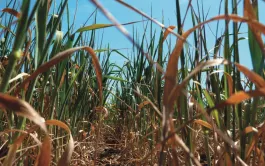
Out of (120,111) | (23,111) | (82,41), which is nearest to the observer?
(23,111)

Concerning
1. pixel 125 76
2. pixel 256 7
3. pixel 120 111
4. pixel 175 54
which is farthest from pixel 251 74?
pixel 120 111

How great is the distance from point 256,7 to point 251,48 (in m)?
0.08

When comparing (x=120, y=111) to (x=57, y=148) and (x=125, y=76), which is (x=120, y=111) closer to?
(x=125, y=76)

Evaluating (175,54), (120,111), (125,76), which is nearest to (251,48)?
(175,54)

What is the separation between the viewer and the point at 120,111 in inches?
110

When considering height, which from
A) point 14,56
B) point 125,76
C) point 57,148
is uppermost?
point 125,76

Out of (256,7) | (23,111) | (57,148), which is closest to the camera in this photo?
(23,111)

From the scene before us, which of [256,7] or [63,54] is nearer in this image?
[63,54]

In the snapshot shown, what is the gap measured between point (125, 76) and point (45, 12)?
5.87 ft

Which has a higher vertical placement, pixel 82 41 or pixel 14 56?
pixel 82 41

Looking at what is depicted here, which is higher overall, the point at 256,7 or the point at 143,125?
the point at 256,7

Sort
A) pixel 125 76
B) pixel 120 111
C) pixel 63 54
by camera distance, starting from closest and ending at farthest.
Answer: pixel 63 54 < pixel 125 76 < pixel 120 111

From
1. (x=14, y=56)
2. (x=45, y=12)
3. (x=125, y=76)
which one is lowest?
(x=14, y=56)

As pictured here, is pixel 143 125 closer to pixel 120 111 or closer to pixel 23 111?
pixel 120 111
